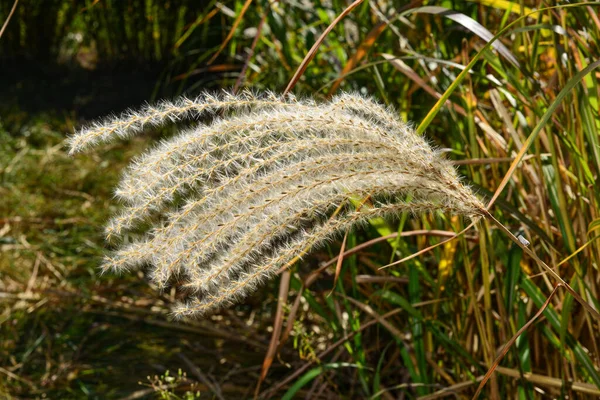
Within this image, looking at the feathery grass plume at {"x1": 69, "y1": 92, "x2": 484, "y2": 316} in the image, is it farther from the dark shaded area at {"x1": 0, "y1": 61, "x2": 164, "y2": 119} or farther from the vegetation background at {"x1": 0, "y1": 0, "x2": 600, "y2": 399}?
the dark shaded area at {"x1": 0, "y1": 61, "x2": 164, "y2": 119}

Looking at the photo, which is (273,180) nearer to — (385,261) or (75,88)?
(385,261)

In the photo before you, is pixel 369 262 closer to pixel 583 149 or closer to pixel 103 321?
pixel 583 149

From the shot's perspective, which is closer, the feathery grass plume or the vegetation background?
the feathery grass plume

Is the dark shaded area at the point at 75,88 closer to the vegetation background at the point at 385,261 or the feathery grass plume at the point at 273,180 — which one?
the vegetation background at the point at 385,261

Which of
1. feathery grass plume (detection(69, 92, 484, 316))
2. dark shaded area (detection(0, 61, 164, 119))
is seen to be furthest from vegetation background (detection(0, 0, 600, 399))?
dark shaded area (detection(0, 61, 164, 119))

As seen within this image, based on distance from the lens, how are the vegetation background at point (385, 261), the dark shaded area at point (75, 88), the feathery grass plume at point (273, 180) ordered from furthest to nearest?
the dark shaded area at point (75, 88) → the vegetation background at point (385, 261) → the feathery grass plume at point (273, 180)

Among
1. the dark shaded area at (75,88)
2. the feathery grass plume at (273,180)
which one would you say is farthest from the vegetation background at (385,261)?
the dark shaded area at (75,88)

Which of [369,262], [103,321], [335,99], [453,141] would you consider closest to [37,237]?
[103,321]

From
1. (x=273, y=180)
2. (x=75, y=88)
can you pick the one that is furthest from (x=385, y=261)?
(x=75, y=88)

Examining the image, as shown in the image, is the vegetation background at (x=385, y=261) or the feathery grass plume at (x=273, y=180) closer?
the feathery grass plume at (x=273, y=180)
